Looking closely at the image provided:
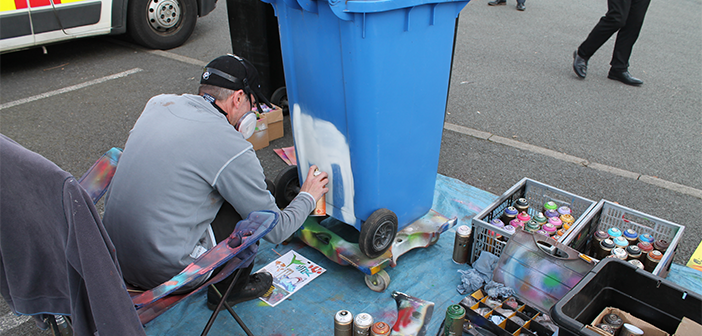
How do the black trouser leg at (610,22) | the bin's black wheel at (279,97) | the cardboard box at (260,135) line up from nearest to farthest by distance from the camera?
1. the cardboard box at (260,135)
2. the bin's black wheel at (279,97)
3. the black trouser leg at (610,22)

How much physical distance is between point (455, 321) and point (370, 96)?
0.96 metres

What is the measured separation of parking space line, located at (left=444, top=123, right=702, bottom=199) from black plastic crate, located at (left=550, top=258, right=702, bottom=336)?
1.83 m

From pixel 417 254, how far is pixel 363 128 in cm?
92

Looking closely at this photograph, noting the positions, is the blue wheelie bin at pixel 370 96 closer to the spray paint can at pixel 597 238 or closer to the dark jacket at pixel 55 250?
the spray paint can at pixel 597 238

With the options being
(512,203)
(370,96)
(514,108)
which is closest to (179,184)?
(370,96)

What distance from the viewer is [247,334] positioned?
1.96 meters

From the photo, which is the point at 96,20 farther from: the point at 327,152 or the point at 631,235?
the point at 631,235

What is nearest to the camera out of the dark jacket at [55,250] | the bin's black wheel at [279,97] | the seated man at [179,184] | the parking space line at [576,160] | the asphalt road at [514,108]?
the dark jacket at [55,250]

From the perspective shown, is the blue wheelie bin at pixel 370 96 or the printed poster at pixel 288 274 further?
the printed poster at pixel 288 274

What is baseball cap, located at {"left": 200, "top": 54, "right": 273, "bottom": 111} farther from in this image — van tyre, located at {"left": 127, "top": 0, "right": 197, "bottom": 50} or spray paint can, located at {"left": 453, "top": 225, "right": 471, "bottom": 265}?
van tyre, located at {"left": 127, "top": 0, "right": 197, "bottom": 50}

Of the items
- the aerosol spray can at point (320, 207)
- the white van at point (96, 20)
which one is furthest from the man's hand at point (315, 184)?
the white van at point (96, 20)

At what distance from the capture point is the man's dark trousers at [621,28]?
4535 mm

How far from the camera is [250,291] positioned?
2.21 m

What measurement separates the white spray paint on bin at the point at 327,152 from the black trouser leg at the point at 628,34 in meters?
3.99
